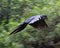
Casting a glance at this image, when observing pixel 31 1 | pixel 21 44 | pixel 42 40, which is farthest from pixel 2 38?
pixel 31 1

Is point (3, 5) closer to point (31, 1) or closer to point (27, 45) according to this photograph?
point (31, 1)

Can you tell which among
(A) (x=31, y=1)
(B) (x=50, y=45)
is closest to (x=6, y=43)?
(B) (x=50, y=45)

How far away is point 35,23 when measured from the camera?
3.10m

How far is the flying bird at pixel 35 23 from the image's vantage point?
3.02 metres

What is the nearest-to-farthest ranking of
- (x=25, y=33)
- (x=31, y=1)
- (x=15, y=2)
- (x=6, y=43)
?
(x=25, y=33)
(x=6, y=43)
(x=31, y=1)
(x=15, y=2)

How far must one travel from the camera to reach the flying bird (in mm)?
3023

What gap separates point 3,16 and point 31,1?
0.76 m

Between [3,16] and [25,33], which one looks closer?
[25,33]

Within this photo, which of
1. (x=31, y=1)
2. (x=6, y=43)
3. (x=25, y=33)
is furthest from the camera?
(x=31, y=1)

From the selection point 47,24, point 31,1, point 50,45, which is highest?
point 31,1

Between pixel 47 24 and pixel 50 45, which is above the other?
pixel 47 24

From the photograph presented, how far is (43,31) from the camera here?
3238 mm

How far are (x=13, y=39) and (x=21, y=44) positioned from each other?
0.14 metres

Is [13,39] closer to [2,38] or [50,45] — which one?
[2,38]
